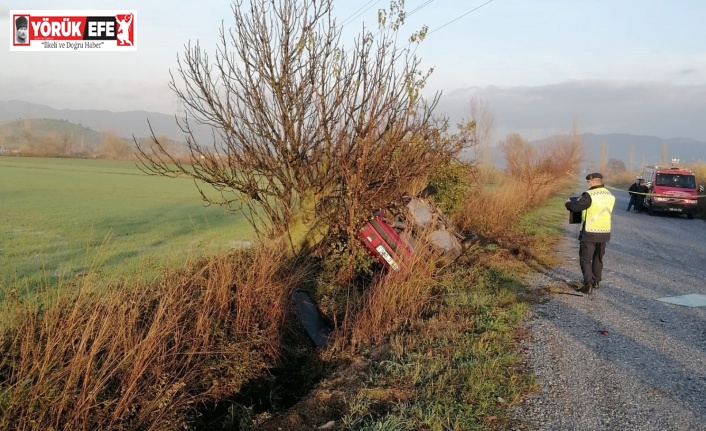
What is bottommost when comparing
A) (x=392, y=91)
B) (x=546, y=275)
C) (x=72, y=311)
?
(x=546, y=275)

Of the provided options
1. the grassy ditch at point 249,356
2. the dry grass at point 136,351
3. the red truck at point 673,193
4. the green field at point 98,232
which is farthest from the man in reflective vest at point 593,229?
the red truck at point 673,193

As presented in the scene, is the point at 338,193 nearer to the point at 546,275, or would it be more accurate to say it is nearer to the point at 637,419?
the point at 546,275

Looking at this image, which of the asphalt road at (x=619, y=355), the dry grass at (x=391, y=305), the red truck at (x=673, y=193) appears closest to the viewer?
the asphalt road at (x=619, y=355)

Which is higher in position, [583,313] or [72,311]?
[72,311]

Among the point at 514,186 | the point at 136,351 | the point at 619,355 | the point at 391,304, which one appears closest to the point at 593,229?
the point at 619,355

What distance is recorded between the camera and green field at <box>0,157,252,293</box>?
8047 millimetres

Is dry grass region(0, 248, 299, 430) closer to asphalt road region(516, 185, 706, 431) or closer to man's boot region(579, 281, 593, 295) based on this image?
asphalt road region(516, 185, 706, 431)

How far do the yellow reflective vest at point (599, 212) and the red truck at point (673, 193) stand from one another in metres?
20.0

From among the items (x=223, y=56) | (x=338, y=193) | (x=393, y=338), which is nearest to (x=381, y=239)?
(x=338, y=193)

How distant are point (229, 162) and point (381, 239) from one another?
272 cm

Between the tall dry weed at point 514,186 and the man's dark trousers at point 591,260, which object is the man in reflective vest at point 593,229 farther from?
the tall dry weed at point 514,186

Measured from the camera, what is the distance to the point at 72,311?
4.93m

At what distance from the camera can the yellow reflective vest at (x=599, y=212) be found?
9500mm

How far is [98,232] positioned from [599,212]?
13275 millimetres
